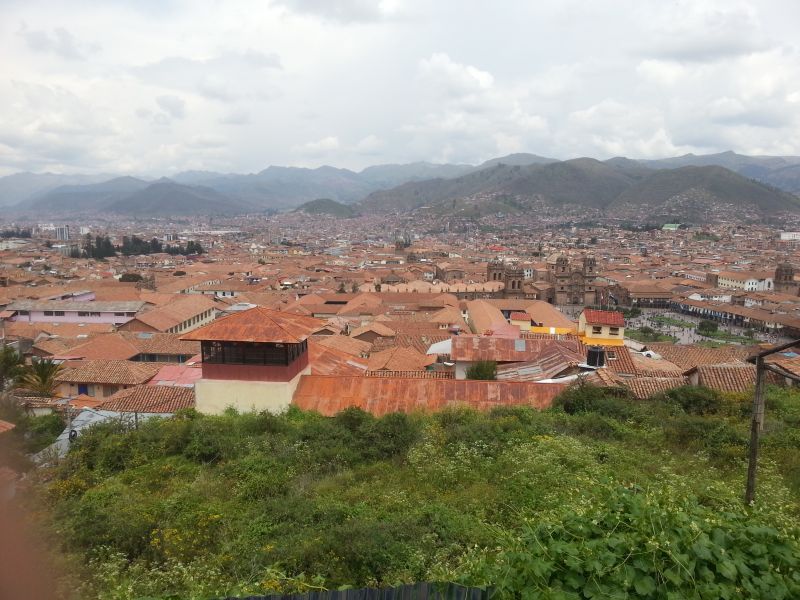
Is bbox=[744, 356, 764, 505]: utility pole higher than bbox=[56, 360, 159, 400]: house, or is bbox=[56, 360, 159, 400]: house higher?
bbox=[744, 356, 764, 505]: utility pole

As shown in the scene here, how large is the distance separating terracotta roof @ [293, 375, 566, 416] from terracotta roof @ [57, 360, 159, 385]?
10904 mm

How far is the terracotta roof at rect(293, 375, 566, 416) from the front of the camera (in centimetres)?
1278

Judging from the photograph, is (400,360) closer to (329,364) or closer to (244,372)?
(329,364)

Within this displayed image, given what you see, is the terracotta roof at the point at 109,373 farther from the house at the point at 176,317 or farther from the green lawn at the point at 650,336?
the green lawn at the point at 650,336

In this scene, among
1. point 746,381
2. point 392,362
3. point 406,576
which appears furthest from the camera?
point 392,362

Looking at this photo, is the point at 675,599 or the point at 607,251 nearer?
the point at 675,599

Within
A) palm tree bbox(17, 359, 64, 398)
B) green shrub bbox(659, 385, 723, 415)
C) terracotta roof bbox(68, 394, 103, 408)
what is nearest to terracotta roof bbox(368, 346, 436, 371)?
terracotta roof bbox(68, 394, 103, 408)

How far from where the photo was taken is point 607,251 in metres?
120

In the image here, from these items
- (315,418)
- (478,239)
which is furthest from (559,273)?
(478,239)

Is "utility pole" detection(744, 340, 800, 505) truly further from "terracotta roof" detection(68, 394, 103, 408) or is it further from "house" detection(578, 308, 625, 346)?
"house" detection(578, 308, 625, 346)

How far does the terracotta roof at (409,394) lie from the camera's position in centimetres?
1278

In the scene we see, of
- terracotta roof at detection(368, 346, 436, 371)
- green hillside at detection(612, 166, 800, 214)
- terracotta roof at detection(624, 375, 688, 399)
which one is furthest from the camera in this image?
green hillside at detection(612, 166, 800, 214)

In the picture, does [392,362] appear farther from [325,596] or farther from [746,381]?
[325,596]

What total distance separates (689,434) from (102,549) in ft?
30.5
